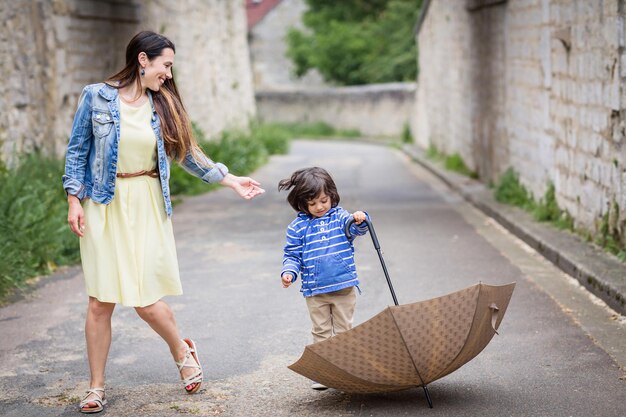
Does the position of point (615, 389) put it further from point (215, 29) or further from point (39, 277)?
point (215, 29)

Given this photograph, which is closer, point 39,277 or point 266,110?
point 39,277

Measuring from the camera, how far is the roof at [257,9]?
51.7 m

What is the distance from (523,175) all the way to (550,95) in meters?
1.91

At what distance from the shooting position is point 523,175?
41.0 ft

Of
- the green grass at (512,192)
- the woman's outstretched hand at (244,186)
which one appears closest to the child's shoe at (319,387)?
the woman's outstretched hand at (244,186)

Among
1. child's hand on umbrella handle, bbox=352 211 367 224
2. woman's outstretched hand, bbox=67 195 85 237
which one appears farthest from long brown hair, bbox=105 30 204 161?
child's hand on umbrella handle, bbox=352 211 367 224

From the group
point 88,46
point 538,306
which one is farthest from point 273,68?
point 538,306

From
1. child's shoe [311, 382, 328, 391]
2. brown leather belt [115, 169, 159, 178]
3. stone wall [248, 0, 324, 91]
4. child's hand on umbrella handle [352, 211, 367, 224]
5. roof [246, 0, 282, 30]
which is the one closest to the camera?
child's hand on umbrella handle [352, 211, 367, 224]

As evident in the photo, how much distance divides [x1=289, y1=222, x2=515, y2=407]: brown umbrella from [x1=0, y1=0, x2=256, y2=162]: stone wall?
688cm

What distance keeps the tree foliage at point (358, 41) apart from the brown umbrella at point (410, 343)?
38962mm

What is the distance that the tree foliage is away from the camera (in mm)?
43562

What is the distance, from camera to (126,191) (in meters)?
5.00

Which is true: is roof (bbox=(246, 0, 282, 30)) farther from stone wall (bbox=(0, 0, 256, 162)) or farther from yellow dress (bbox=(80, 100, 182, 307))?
yellow dress (bbox=(80, 100, 182, 307))

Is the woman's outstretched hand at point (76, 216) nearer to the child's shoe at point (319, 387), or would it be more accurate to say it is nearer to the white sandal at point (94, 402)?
the white sandal at point (94, 402)
